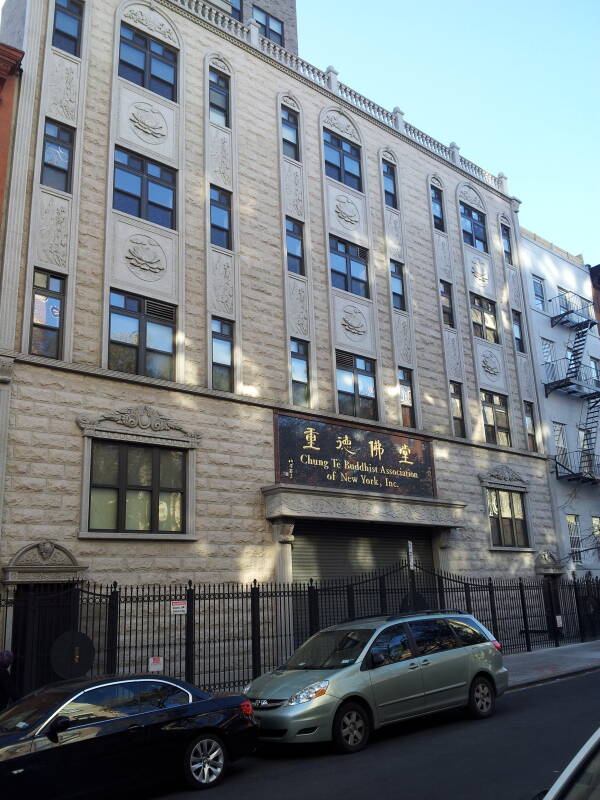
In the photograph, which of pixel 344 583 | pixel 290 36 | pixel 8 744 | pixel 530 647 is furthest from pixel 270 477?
pixel 290 36

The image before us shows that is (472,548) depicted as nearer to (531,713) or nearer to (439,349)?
(439,349)

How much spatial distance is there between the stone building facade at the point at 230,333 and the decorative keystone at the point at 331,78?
15.2 inches

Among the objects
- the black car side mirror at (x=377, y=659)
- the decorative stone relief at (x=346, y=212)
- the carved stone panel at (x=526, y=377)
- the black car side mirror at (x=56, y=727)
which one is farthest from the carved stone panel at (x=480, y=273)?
the black car side mirror at (x=56, y=727)

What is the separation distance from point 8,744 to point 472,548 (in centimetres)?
1915

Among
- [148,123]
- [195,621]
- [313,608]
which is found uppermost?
[148,123]

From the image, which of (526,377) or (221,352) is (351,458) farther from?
(526,377)

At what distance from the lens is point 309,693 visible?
9.65 m

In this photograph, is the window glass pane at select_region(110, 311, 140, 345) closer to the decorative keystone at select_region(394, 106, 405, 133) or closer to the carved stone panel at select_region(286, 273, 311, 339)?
the carved stone panel at select_region(286, 273, 311, 339)

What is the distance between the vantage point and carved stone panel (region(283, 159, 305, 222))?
74.1ft

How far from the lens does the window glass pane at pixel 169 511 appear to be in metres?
17.0

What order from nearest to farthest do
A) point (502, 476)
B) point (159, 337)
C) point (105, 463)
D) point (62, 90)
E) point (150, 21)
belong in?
point (105, 463) → point (62, 90) → point (159, 337) → point (150, 21) → point (502, 476)

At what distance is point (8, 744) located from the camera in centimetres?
724

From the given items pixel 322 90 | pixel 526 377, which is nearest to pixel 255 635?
pixel 526 377

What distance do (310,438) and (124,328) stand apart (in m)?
6.14
